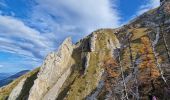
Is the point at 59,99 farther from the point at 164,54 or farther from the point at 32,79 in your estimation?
the point at 164,54

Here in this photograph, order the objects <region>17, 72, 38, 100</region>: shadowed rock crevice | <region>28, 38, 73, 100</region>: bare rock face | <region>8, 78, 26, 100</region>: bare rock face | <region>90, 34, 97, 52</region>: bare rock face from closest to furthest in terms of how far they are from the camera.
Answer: <region>28, 38, 73, 100</region>: bare rock face → <region>17, 72, 38, 100</region>: shadowed rock crevice → <region>8, 78, 26, 100</region>: bare rock face → <region>90, 34, 97, 52</region>: bare rock face

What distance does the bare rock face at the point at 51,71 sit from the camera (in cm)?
10481

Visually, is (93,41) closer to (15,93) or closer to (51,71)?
(51,71)

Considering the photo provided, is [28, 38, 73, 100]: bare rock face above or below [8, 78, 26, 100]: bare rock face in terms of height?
above

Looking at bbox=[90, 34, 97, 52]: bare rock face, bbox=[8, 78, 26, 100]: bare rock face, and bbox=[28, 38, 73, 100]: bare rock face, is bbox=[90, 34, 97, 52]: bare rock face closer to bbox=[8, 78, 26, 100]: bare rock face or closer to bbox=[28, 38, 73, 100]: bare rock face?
bbox=[28, 38, 73, 100]: bare rock face

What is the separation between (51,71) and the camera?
113062mm

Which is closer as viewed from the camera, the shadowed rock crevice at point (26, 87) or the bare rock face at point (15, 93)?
the shadowed rock crevice at point (26, 87)

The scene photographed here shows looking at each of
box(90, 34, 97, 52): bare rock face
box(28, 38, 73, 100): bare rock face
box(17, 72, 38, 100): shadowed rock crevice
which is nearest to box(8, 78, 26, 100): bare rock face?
box(17, 72, 38, 100): shadowed rock crevice

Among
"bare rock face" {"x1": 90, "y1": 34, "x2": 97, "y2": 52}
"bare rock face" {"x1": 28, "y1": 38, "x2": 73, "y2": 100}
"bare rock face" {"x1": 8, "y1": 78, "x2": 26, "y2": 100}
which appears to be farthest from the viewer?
"bare rock face" {"x1": 90, "y1": 34, "x2": 97, "y2": 52}

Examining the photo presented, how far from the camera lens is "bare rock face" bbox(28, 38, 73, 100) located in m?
105

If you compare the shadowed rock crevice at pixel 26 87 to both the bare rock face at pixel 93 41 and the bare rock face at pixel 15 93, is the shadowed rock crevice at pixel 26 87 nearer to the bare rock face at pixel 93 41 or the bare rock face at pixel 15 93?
the bare rock face at pixel 15 93

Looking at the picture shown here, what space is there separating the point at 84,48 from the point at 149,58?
79.9 m

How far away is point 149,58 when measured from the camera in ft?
187

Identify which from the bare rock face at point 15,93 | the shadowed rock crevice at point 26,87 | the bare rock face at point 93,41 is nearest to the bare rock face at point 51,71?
the shadowed rock crevice at point 26,87
